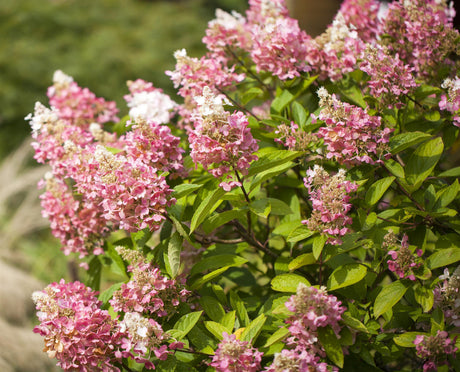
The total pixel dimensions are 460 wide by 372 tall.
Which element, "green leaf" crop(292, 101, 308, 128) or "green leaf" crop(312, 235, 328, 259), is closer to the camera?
"green leaf" crop(312, 235, 328, 259)

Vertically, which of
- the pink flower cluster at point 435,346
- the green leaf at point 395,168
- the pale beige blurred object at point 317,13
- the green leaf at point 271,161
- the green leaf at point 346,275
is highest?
the pale beige blurred object at point 317,13

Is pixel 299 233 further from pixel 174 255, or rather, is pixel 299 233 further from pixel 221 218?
pixel 174 255

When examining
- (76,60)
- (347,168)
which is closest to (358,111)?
(347,168)

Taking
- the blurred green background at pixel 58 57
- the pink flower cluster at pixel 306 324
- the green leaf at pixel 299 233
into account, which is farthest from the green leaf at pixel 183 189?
the blurred green background at pixel 58 57

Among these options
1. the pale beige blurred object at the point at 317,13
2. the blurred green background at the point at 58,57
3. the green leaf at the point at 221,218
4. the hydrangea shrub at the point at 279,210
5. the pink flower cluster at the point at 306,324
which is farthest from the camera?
the blurred green background at the point at 58,57

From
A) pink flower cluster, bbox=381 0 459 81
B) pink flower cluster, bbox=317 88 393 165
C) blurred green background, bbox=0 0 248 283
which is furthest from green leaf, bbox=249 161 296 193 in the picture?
blurred green background, bbox=0 0 248 283

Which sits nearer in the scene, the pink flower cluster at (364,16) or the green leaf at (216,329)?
the green leaf at (216,329)

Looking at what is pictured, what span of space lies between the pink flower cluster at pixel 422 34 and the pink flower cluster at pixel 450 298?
25.1 inches

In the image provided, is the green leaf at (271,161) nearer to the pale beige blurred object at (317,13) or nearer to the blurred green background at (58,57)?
the pale beige blurred object at (317,13)

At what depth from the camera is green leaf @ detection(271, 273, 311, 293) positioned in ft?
3.74

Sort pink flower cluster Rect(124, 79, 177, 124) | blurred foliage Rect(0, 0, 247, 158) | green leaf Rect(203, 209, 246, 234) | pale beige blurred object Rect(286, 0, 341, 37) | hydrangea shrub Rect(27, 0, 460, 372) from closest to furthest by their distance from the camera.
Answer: hydrangea shrub Rect(27, 0, 460, 372)
green leaf Rect(203, 209, 246, 234)
pink flower cluster Rect(124, 79, 177, 124)
pale beige blurred object Rect(286, 0, 341, 37)
blurred foliage Rect(0, 0, 247, 158)

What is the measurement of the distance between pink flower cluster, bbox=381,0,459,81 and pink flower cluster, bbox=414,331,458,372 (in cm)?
78

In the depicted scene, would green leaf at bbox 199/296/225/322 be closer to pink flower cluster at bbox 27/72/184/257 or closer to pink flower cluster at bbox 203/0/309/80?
pink flower cluster at bbox 27/72/184/257

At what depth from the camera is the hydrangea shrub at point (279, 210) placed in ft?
3.61
